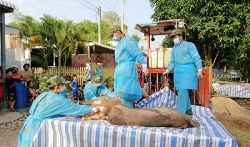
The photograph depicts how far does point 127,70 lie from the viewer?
4043 mm

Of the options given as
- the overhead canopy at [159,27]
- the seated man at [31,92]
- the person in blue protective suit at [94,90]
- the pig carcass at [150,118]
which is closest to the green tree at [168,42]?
the overhead canopy at [159,27]

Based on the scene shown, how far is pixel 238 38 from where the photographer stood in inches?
494

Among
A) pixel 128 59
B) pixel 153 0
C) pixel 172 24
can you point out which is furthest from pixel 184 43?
pixel 153 0

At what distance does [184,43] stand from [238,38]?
9.11 metres

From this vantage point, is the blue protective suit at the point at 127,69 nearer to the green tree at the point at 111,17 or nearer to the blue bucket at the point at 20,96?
the blue bucket at the point at 20,96

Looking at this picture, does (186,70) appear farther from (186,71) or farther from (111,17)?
(111,17)

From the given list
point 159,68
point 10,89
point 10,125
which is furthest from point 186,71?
point 10,89

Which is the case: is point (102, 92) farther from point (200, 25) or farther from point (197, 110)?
point (200, 25)

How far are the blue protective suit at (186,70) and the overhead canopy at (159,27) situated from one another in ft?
10.7

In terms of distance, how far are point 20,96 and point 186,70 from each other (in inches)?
235

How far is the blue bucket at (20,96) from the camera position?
8459mm

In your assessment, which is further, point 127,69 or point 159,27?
point 159,27

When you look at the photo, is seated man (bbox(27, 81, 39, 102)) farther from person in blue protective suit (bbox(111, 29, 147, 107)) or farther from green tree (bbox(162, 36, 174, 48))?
green tree (bbox(162, 36, 174, 48))

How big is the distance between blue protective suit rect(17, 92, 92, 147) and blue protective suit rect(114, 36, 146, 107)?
2.28 ft
